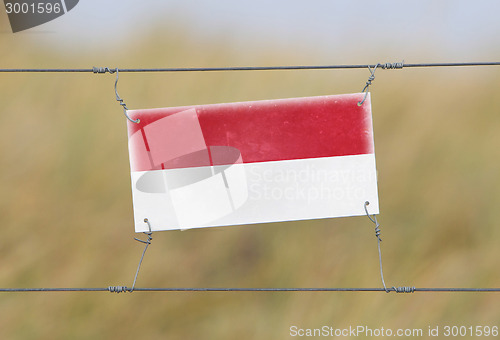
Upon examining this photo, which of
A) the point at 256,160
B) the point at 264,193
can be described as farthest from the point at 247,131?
the point at 264,193

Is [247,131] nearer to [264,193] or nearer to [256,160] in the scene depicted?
[256,160]

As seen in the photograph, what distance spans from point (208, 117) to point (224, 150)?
0.11 m

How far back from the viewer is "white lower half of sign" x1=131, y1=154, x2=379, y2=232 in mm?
1683

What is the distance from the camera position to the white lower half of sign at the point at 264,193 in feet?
5.52

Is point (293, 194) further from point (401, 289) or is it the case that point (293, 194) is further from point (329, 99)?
point (401, 289)

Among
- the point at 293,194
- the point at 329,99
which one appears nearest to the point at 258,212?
the point at 293,194

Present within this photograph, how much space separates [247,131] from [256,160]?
A: 9cm

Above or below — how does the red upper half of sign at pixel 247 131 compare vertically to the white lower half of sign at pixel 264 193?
above

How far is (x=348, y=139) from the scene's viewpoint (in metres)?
1.68

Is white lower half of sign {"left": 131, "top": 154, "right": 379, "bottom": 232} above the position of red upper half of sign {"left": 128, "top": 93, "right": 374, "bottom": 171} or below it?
below

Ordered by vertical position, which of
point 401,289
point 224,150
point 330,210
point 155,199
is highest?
point 224,150

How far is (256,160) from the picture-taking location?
169 cm

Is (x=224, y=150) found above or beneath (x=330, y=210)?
above

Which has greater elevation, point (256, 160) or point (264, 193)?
point (256, 160)
